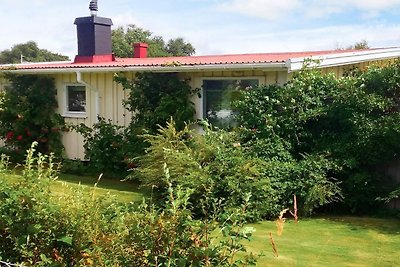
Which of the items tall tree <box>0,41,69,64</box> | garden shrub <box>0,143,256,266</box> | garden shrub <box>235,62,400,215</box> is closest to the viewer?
garden shrub <box>0,143,256,266</box>

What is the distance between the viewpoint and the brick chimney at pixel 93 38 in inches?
604

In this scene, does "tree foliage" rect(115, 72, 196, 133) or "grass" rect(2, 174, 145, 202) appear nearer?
"grass" rect(2, 174, 145, 202)

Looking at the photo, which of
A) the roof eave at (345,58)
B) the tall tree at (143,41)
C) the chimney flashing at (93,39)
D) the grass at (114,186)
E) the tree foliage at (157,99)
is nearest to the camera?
the roof eave at (345,58)

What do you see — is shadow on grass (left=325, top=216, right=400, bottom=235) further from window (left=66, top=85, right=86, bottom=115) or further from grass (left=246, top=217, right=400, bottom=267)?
window (left=66, top=85, right=86, bottom=115)

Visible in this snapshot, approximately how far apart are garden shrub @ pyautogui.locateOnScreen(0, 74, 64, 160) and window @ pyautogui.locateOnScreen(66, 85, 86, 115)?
1.28 ft

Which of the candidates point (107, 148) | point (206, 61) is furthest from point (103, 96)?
point (206, 61)

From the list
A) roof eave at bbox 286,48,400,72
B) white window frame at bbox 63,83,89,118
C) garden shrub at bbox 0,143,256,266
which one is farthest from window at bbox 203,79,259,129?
garden shrub at bbox 0,143,256,266

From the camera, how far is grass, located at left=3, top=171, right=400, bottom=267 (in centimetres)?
611

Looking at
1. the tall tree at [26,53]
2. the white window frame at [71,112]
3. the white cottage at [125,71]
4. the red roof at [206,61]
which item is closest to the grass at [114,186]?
the white cottage at [125,71]

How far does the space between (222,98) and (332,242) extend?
15.4 feet

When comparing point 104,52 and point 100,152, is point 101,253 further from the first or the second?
point 104,52

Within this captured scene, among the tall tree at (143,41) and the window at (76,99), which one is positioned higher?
the tall tree at (143,41)

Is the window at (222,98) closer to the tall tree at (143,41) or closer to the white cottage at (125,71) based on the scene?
the white cottage at (125,71)

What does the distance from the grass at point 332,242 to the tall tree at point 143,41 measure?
4050 cm
